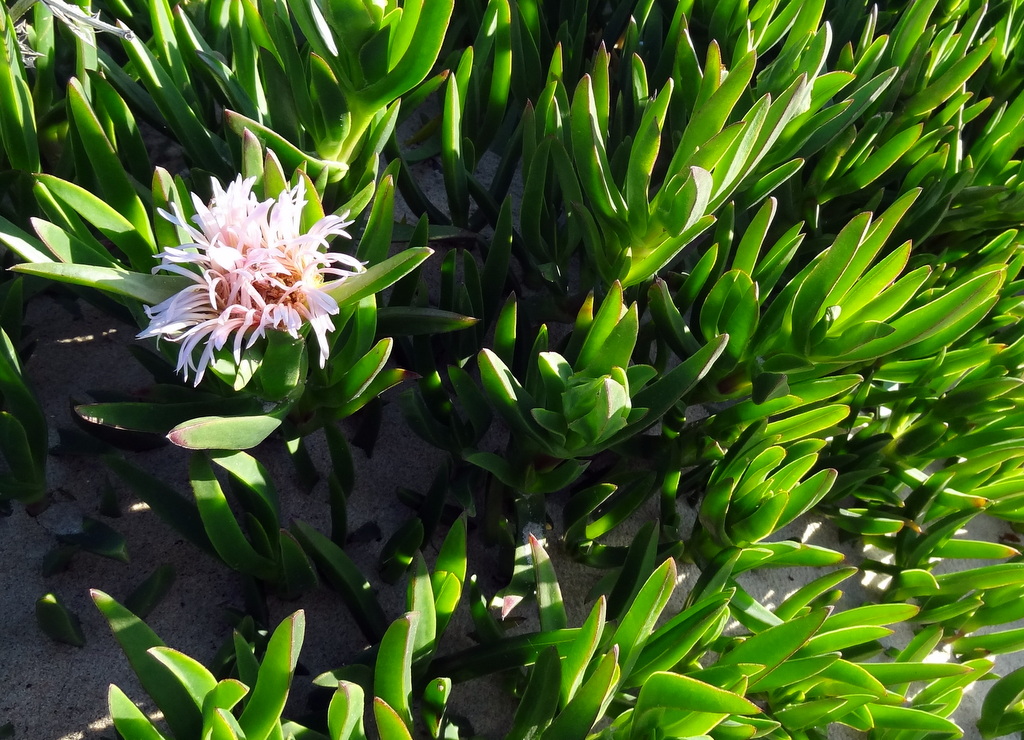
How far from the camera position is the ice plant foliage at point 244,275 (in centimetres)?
66

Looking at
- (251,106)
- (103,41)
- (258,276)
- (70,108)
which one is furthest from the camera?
(103,41)

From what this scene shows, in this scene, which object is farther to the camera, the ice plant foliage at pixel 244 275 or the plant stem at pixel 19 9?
the plant stem at pixel 19 9

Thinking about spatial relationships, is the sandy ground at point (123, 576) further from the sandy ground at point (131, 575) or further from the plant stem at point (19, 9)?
the plant stem at point (19, 9)

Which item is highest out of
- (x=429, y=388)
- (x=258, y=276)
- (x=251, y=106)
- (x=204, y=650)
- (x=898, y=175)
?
(x=898, y=175)

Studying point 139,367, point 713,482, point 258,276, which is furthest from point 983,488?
point 139,367

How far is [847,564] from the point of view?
48.0 inches

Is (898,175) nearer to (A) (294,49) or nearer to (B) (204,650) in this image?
(A) (294,49)

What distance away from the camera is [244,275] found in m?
0.66

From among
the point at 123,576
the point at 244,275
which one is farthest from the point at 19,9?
the point at 123,576

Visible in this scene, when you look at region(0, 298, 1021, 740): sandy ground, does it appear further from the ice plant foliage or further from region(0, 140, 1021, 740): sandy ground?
the ice plant foliage

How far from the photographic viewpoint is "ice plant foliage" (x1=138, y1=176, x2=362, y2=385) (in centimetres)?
66

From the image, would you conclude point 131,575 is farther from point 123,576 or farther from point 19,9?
point 19,9

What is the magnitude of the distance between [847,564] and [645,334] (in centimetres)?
48

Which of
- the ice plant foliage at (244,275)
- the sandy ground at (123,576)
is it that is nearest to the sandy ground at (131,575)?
the sandy ground at (123,576)
